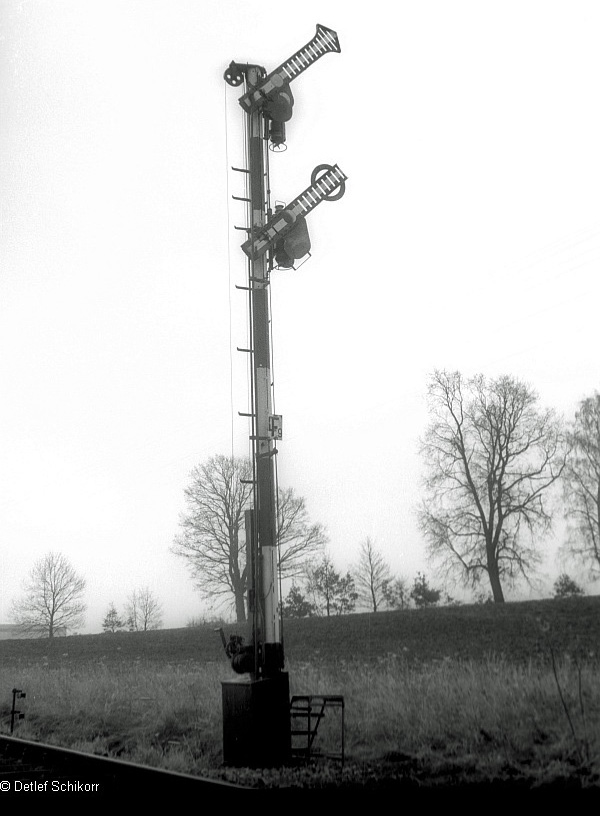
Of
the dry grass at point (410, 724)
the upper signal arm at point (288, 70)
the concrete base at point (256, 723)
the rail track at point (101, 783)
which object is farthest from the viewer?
the upper signal arm at point (288, 70)

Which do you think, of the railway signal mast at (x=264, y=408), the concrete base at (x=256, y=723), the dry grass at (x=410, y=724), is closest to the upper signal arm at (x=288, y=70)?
the railway signal mast at (x=264, y=408)

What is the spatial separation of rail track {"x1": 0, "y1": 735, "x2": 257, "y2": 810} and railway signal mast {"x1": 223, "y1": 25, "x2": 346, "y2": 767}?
1520mm

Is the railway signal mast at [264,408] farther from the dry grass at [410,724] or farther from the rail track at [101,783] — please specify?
the rail track at [101,783]

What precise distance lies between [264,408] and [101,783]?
188 inches

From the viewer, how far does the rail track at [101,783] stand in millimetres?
6043

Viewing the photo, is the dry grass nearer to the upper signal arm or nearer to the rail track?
the rail track

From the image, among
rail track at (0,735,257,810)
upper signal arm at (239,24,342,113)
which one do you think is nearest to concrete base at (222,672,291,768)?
rail track at (0,735,257,810)

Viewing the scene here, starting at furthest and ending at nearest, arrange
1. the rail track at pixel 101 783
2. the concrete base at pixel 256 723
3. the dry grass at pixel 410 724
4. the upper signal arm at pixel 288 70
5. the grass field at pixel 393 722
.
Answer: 1. the upper signal arm at pixel 288 70
2. the concrete base at pixel 256 723
3. the dry grass at pixel 410 724
4. the grass field at pixel 393 722
5. the rail track at pixel 101 783

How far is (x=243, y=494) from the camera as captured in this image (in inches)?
1594

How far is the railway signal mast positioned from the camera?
26.5ft

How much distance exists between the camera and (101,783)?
6.61m

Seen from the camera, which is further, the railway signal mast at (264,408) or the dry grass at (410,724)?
the railway signal mast at (264,408)

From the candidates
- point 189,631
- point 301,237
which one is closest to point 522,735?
point 301,237

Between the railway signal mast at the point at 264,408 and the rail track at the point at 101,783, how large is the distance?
1.52 meters
